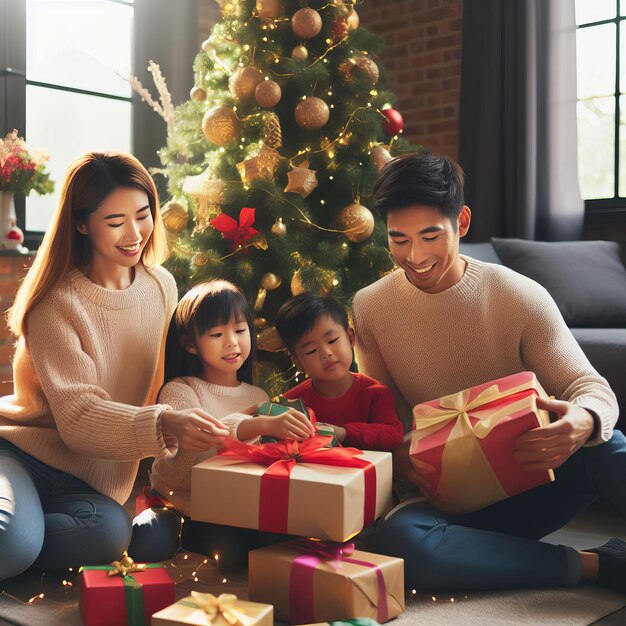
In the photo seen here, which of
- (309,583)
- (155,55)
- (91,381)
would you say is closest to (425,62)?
(155,55)

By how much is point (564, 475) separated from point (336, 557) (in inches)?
22.4

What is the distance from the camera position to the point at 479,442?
1.60 meters

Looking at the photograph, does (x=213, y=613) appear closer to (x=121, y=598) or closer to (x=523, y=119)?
(x=121, y=598)

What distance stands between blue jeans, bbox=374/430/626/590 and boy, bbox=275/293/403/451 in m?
0.28

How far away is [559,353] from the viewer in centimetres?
182

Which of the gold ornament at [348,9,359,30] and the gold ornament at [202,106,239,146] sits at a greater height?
the gold ornament at [348,9,359,30]

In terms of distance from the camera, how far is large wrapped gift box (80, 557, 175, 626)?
1493 millimetres

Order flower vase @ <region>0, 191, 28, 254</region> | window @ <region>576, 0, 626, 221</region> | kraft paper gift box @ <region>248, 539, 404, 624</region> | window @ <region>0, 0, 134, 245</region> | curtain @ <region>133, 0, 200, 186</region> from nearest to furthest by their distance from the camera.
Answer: kraft paper gift box @ <region>248, 539, 404, 624</region>, flower vase @ <region>0, 191, 28, 254</region>, window @ <region>0, 0, 134, 245</region>, window @ <region>576, 0, 626, 221</region>, curtain @ <region>133, 0, 200, 186</region>

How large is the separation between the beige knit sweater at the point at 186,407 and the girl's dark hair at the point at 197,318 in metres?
0.05

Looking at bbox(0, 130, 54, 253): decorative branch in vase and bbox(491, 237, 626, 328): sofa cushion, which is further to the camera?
bbox(491, 237, 626, 328): sofa cushion

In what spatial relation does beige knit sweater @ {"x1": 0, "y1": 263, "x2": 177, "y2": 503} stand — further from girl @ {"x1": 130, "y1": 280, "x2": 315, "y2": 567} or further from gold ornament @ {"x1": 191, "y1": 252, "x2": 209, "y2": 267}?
gold ornament @ {"x1": 191, "y1": 252, "x2": 209, "y2": 267}

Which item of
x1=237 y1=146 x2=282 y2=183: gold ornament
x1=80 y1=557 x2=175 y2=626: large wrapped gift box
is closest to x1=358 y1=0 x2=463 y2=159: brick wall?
x1=237 y1=146 x2=282 y2=183: gold ornament

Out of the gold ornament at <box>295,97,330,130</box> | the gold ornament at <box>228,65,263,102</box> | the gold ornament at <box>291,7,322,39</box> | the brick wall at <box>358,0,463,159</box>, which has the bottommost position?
the gold ornament at <box>295,97,330,130</box>

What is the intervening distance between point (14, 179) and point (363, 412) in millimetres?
1739
